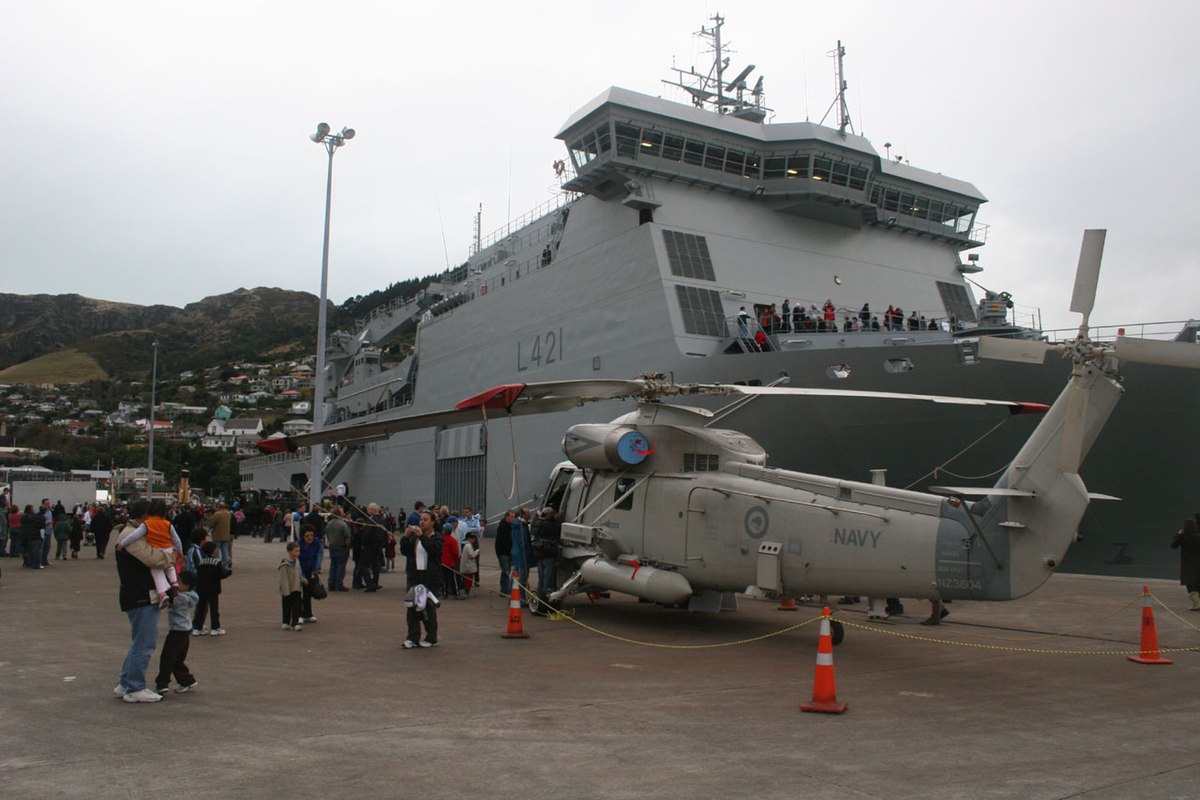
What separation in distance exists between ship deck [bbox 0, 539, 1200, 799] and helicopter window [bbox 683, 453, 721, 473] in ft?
6.87

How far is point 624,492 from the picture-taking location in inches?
458

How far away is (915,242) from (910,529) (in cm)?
1968

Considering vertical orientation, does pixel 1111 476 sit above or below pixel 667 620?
above

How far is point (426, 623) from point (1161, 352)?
7.66 metres

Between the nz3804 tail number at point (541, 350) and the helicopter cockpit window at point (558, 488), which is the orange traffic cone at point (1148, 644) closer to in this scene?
the helicopter cockpit window at point (558, 488)

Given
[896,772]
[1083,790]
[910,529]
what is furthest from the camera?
[910,529]

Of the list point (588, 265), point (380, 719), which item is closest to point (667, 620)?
point (380, 719)

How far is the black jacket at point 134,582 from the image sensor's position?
652cm

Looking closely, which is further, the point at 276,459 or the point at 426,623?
the point at 276,459

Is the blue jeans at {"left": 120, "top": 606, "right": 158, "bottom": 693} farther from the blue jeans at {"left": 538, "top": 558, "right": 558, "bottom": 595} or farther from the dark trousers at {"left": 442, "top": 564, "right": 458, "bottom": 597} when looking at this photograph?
the dark trousers at {"left": 442, "top": 564, "right": 458, "bottom": 597}

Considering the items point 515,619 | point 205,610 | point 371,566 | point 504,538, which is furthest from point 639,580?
point 371,566

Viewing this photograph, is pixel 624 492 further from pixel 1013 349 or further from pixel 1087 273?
pixel 1087 273

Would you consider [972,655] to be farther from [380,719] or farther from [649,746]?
[380,719]

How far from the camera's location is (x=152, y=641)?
6.59 m
